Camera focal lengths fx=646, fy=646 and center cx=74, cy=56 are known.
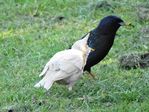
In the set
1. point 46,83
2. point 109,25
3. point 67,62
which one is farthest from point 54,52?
point 46,83

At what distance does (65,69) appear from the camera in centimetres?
696

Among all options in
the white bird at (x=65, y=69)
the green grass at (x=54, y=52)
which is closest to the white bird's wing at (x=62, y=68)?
the white bird at (x=65, y=69)

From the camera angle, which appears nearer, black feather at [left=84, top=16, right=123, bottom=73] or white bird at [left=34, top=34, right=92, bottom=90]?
white bird at [left=34, top=34, right=92, bottom=90]

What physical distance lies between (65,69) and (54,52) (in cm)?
219

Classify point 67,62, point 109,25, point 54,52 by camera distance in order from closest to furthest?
point 67,62 < point 109,25 < point 54,52

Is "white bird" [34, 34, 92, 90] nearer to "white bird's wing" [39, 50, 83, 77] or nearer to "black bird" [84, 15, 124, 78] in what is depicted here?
"white bird's wing" [39, 50, 83, 77]

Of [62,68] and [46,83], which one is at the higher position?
[62,68]

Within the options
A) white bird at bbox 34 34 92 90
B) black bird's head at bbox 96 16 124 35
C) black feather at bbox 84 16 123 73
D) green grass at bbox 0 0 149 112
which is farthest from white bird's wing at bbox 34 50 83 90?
black bird's head at bbox 96 16 124 35

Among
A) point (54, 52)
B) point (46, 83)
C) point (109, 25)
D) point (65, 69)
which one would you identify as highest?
point (109, 25)

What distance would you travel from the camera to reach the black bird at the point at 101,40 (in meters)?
7.59

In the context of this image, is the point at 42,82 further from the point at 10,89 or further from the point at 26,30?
the point at 26,30

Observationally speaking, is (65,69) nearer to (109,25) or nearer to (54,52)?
(109,25)

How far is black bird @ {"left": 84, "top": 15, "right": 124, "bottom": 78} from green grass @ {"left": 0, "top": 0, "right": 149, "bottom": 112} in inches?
10.2

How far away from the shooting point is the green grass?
6855 millimetres
